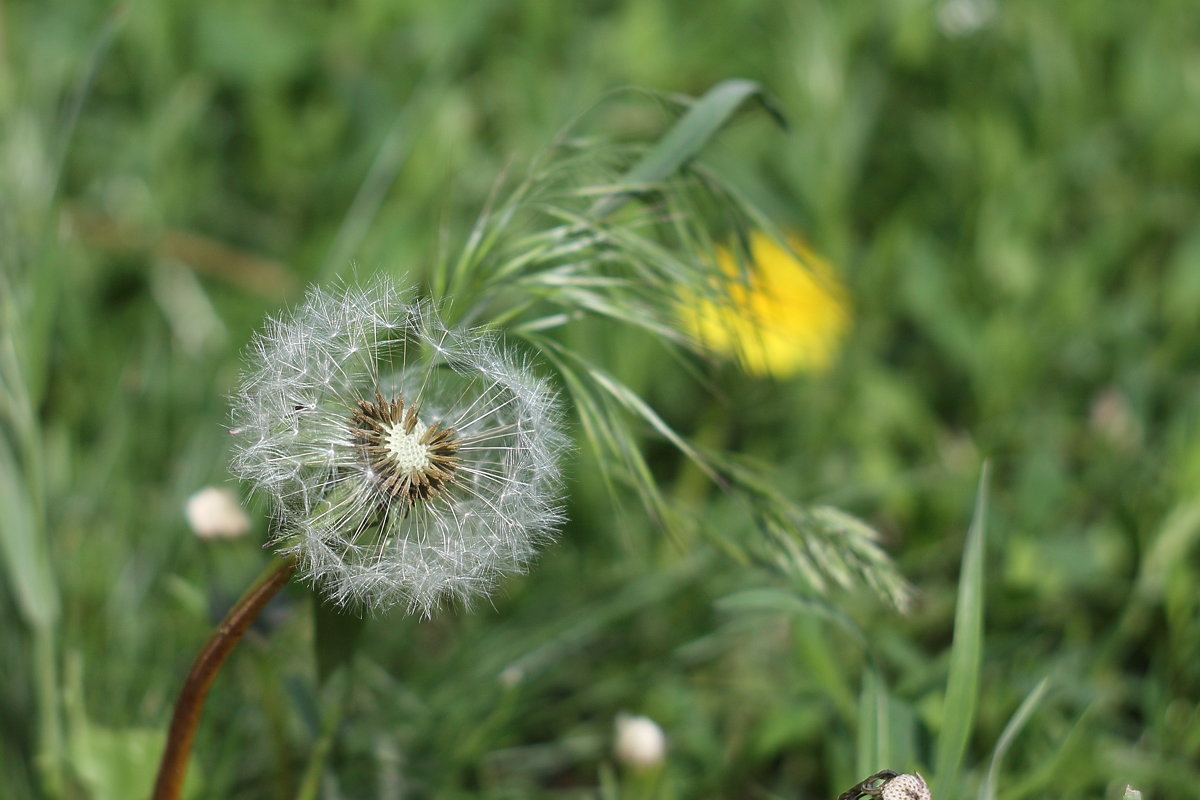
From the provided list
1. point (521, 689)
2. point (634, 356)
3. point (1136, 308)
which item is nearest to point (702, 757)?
point (521, 689)

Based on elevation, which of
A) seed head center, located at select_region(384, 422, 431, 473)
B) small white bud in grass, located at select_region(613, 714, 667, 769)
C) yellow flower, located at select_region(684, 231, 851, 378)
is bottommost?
small white bud in grass, located at select_region(613, 714, 667, 769)

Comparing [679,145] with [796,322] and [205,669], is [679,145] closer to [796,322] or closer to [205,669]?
[205,669]

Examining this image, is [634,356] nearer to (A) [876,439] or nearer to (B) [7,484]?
(A) [876,439]

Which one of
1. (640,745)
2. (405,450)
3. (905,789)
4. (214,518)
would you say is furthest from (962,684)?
(214,518)

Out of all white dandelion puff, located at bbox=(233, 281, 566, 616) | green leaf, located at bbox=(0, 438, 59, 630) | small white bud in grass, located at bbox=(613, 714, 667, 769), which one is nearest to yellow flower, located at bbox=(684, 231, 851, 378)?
small white bud in grass, located at bbox=(613, 714, 667, 769)

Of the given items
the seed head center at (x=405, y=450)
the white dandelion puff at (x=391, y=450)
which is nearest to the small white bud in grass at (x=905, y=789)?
the white dandelion puff at (x=391, y=450)

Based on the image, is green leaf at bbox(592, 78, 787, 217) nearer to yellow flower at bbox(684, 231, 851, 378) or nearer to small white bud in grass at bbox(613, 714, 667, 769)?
small white bud in grass at bbox(613, 714, 667, 769)

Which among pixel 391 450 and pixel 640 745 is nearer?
pixel 391 450
